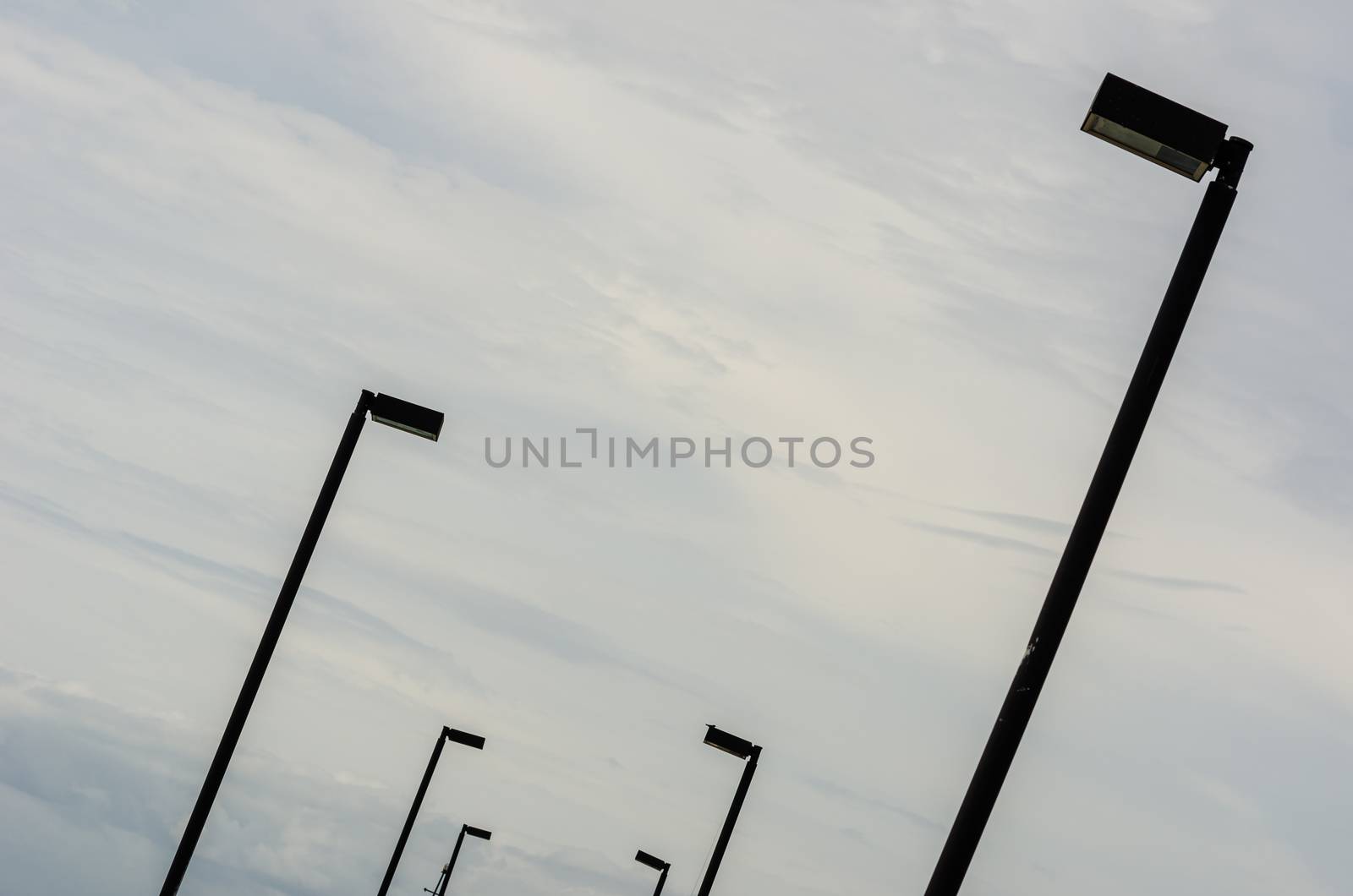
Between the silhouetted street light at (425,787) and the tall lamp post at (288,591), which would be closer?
the tall lamp post at (288,591)

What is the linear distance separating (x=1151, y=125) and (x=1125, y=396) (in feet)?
4.92

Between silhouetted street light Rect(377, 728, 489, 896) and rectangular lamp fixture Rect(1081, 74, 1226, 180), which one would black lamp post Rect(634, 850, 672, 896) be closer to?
silhouetted street light Rect(377, 728, 489, 896)

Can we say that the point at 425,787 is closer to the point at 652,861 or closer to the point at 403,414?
the point at 652,861

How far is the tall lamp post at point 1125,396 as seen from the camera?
7.09 metres

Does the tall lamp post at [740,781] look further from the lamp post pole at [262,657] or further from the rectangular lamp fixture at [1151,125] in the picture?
the rectangular lamp fixture at [1151,125]

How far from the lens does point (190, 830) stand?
1289cm

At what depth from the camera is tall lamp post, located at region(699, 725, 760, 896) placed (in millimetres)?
22969

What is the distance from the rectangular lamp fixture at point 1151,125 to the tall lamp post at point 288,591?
7.86m

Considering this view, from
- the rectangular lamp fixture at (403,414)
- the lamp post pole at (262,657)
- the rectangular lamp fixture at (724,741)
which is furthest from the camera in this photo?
the rectangular lamp fixture at (724,741)

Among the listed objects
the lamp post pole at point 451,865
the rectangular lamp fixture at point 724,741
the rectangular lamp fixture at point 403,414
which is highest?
the rectangular lamp fixture at point 403,414

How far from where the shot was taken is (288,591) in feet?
43.6

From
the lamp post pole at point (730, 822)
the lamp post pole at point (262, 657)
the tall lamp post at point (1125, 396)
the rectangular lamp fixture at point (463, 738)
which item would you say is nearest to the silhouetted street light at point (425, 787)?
the rectangular lamp fixture at point (463, 738)

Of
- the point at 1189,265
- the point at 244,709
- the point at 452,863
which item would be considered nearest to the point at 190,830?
Answer: the point at 244,709

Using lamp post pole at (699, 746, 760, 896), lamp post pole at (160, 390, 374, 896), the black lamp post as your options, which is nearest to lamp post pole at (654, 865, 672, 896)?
the black lamp post
